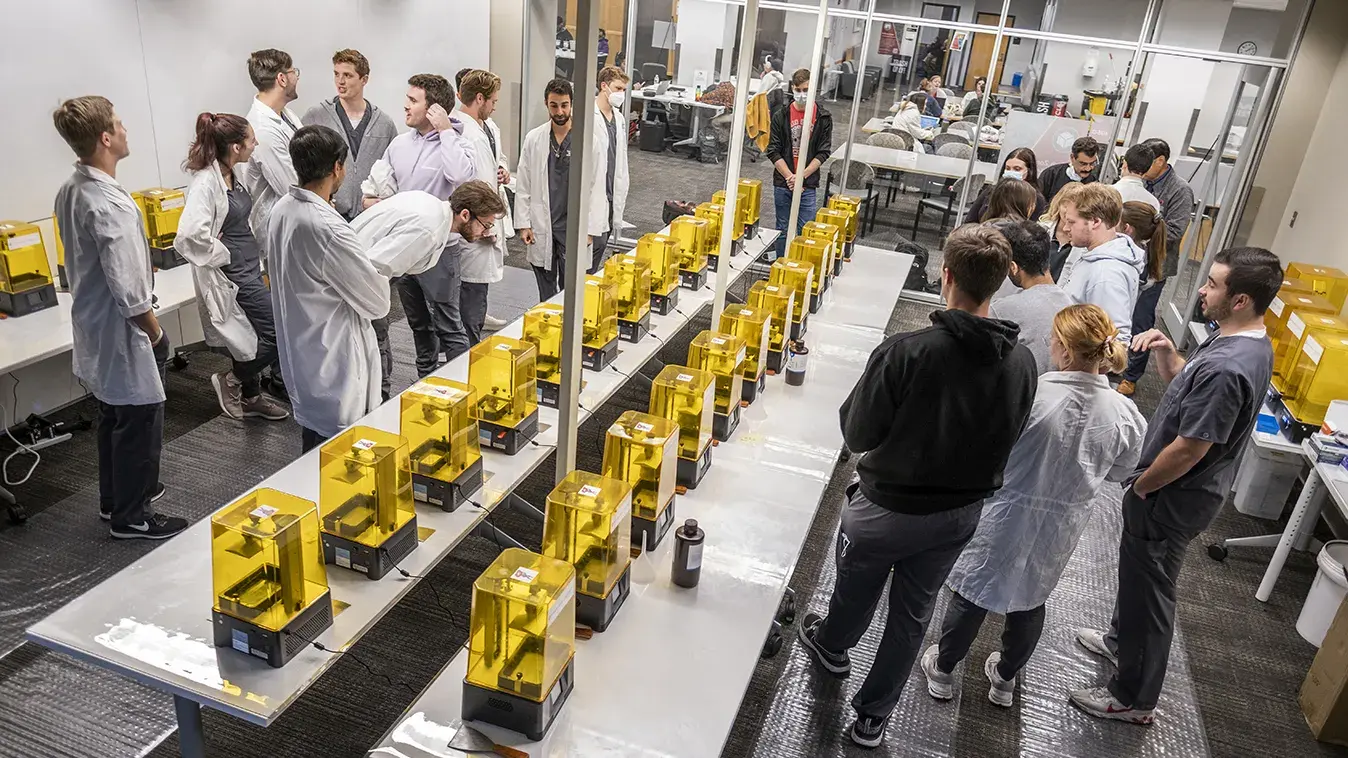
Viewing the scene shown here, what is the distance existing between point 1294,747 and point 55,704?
384 centimetres

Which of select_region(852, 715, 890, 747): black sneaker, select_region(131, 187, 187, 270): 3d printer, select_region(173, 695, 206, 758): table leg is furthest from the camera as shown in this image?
select_region(131, 187, 187, 270): 3d printer

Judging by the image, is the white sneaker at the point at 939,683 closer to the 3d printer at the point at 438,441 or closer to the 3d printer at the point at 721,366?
the 3d printer at the point at 721,366

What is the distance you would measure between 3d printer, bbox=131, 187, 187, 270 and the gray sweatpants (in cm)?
338

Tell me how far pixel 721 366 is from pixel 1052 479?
105cm

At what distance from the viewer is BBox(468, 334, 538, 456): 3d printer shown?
2613 millimetres

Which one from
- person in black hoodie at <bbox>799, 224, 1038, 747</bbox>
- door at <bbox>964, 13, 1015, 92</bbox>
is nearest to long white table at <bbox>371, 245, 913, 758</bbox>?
person in black hoodie at <bbox>799, 224, 1038, 747</bbox>

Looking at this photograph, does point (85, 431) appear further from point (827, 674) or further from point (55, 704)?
point (827, 674)

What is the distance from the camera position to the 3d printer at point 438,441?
2.32 m

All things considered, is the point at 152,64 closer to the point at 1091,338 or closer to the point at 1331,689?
the point at 1091,338

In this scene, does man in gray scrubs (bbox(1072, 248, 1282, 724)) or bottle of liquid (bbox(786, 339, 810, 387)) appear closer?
man in gray scrubs (bbox(1072, 248, 1282, 724))

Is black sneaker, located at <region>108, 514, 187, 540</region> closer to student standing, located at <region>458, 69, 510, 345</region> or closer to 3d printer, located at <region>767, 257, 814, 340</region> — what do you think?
student standing, located at <region>458, 69, 510, 345</region>

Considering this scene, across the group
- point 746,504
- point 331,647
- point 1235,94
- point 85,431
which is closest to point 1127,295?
point 746,504

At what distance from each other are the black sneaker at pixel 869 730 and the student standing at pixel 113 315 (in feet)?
8.31

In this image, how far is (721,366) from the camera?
2.89 m
